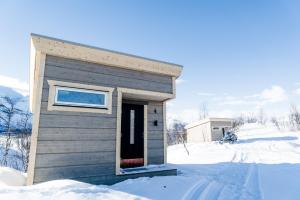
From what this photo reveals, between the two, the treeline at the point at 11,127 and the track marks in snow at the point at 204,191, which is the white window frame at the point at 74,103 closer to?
the track marks in snow at the point at 204,191

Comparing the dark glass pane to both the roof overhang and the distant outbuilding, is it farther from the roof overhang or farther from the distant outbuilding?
the distant outbuilding

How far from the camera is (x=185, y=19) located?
8.80 metres

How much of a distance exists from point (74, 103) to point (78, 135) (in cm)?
78

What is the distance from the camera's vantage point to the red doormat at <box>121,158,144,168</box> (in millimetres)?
5895

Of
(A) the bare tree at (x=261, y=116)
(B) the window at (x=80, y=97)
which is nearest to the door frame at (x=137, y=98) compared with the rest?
(B) the window at (x=80, y=97)

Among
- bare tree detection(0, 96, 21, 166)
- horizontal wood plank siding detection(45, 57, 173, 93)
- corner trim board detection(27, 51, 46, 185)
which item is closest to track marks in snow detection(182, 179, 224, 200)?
horizontal wood plank siding detection(45, 57, 173, 93)

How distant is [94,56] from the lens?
16.5ft

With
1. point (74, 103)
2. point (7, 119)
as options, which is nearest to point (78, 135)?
point (74, 103)

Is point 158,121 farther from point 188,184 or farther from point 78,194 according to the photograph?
point 78,194

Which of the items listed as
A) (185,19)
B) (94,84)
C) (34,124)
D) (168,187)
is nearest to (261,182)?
(168,187)

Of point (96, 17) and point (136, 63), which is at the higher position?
point (96, 17)

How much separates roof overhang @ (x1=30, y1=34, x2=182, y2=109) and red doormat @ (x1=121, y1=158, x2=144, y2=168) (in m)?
2.77

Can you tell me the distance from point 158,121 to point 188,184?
7.82 feet

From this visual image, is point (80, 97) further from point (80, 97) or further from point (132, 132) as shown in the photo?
point (132, 132)
